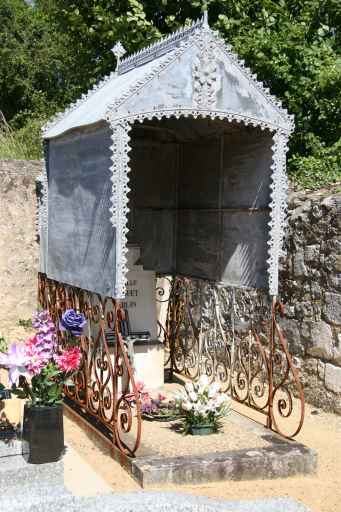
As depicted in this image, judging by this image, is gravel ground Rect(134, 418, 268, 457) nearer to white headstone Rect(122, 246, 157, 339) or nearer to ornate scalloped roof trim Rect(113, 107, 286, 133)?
white headstone Rect(122, 246, 157, 339)

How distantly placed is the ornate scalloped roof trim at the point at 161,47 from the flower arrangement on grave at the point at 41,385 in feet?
8.35

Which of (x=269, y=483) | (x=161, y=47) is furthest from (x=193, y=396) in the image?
(x=161, y=47)

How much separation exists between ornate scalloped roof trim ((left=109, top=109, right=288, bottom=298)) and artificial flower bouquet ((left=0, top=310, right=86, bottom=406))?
2.11 feet

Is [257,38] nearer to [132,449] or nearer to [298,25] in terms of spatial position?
[298,25]

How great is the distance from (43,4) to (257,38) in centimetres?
1169

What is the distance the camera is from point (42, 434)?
4746 millimetres

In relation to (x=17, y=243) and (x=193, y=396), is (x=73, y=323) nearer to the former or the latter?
(x=193, y=396)

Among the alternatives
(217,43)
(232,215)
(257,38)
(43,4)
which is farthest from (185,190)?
(43,4)

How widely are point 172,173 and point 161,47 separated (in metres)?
1.86

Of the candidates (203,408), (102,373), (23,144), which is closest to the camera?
(203,408)

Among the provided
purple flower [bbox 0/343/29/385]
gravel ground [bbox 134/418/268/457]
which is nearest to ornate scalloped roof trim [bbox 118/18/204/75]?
purple flower [bbox 0/343/29/385]

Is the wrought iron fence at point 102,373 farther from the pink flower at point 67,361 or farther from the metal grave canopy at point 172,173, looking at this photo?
the pink flower at point 67,361

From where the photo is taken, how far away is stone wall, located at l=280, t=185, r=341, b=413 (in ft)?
21.8

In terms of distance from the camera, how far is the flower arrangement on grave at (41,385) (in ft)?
15.6
